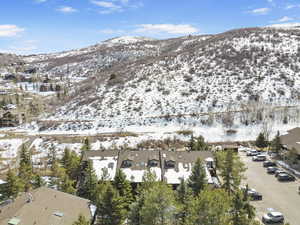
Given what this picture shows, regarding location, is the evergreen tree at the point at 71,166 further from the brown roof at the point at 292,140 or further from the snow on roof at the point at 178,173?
the brown roof at the point at 292,140

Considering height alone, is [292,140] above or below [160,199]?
below

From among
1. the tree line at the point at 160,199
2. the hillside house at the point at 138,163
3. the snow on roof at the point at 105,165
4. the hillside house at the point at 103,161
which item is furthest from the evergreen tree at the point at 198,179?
the snow on roof at the point at 105,165

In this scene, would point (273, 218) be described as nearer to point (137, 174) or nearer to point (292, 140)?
point (137, 174)

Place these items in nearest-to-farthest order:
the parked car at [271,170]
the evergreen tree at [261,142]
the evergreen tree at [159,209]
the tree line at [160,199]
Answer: the tree line at [160,199] < the evergreen tree at [159,209] < the parked car at [271,170] < the evergreen tree at [261,142]

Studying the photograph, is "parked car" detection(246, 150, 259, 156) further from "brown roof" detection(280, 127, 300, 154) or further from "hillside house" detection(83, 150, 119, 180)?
"hillside house" detection(83, 150, 119, 180)

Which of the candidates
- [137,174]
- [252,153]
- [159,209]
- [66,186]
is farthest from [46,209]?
[252,153]

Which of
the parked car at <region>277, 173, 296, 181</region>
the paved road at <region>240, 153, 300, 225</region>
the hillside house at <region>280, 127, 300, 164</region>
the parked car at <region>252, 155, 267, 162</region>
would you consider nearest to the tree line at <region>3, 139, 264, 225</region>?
the paved road at <region>240, 153, 300, 225</region>

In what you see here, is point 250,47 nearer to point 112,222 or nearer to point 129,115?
point 129,115
